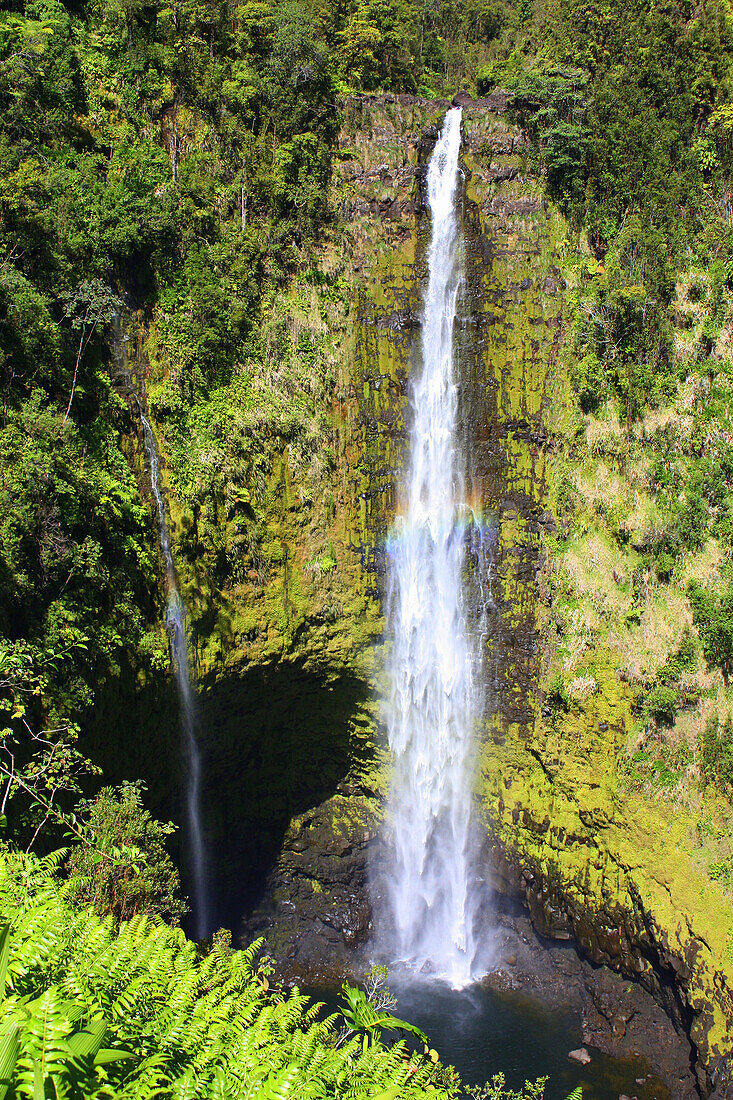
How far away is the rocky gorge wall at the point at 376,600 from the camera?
16672 mm

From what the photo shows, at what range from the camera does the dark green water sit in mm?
14156

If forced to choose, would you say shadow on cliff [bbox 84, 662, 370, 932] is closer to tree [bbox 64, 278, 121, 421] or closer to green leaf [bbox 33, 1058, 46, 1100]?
tree [bbox 64, 278, 121, 421]

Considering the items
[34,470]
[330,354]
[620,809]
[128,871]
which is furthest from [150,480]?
[620,809]

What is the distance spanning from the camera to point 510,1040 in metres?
15.0

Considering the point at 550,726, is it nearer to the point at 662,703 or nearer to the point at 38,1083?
the point at 662,703

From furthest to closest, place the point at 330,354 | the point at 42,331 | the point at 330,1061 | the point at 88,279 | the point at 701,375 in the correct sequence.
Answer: the point at 330,354 < the point at 701,375 < the point at 88,279 < the point at 42,331 < the point at 330,1061

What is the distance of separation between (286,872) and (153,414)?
12.4m

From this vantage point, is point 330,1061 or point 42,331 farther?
point 42,331

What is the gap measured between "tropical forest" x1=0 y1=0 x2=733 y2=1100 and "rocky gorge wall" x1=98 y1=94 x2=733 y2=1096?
0.09 metres

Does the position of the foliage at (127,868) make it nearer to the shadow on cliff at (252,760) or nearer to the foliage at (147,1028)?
the shadow on cliff at (252,760)

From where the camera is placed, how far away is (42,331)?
12914mm

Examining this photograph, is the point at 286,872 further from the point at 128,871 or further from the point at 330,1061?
the point at 330,1061

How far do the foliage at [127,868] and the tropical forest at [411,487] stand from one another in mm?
791

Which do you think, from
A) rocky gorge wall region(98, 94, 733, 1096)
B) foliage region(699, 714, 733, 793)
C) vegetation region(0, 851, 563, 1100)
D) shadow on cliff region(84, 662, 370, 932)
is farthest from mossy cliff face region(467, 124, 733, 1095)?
vegetation region(0, 851, 563, 1100)
